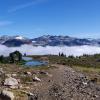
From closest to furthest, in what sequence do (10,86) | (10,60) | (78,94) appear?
(78,94) → (10,86) → (10,60)

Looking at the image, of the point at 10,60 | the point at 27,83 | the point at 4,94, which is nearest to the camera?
the point at 4,94

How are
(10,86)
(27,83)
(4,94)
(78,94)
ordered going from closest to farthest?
1. (4,94)
2. (78,94)
3. (10,86)
4. (27,83)

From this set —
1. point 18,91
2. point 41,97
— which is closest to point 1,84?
point 18,91

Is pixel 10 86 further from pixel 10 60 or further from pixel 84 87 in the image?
pixel 10 60

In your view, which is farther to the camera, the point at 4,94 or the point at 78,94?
the point at 78,94

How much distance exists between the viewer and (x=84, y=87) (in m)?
52.1

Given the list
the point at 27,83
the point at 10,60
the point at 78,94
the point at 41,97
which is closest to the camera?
the point at 41,97

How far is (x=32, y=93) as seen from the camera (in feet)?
149

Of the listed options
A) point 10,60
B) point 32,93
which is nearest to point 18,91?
point 32,93

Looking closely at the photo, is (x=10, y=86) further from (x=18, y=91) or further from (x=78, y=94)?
(x=78, y=94)

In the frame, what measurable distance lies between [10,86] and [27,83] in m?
5.08

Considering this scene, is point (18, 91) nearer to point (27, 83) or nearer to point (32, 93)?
point (32, 93)

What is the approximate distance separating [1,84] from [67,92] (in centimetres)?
1154

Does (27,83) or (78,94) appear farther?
(27,83)
